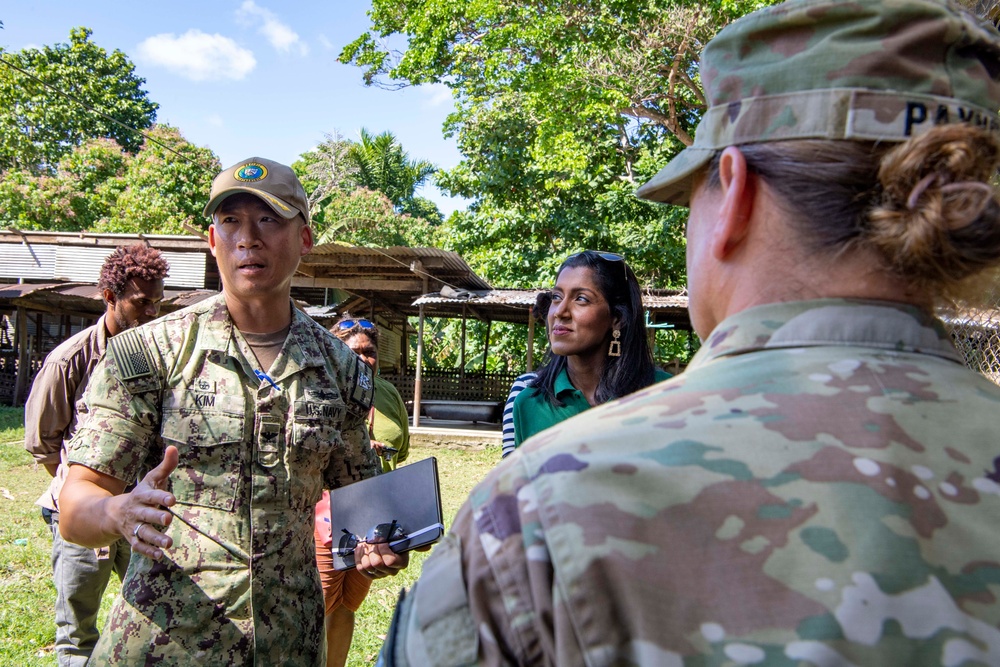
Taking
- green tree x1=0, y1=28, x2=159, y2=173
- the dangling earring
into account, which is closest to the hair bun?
the dangling earring

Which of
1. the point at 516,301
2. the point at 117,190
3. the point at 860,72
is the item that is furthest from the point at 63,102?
the point at 860,72

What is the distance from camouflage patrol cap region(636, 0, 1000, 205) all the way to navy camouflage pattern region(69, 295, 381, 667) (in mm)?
1673

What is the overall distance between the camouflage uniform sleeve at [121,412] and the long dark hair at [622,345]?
1.59 m

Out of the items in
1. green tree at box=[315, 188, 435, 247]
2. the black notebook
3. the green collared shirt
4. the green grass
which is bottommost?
the green grass

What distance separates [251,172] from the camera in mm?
2432

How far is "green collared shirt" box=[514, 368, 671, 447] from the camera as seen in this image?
319 centimetres

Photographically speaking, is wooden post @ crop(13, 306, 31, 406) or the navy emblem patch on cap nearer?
the navy emblem patch on cap

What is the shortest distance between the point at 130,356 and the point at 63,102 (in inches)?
1263

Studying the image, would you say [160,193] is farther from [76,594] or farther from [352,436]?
[352,436]

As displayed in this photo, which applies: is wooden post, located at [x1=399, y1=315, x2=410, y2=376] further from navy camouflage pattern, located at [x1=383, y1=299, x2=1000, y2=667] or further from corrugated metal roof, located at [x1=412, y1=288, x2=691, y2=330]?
navy camouflage pattern, located at [x1=383, y1=299, x2=1000, y2=667]

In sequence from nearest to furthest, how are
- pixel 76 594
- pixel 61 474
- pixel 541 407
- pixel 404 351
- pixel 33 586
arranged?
pixel 541 407, pixel 61 474, pixel 76 594, pixel 33 586, pixel 404 351

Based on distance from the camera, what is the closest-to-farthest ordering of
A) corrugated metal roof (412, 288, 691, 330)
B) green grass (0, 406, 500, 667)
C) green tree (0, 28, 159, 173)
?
green grass (0, 406, 500, 667), corrugated metal roof (412, 288, 691, 330), green tree (0, 28, 159, 173)

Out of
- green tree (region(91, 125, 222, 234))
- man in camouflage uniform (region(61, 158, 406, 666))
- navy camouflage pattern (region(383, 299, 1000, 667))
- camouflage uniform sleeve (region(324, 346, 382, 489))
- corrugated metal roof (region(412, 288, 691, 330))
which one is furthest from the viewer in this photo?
green tree (region(91, 125, 222, 234))

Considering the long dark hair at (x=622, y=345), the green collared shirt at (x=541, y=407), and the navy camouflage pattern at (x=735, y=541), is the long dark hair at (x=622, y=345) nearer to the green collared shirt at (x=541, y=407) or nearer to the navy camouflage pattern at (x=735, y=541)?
the green collared shirt at (x=541, y=407)
